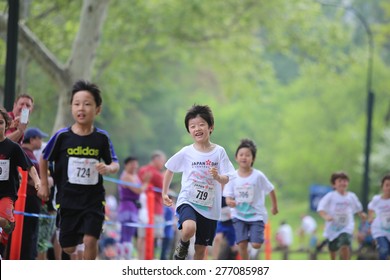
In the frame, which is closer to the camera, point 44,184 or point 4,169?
point 4,169

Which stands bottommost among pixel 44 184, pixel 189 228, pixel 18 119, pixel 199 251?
pixel 199 251

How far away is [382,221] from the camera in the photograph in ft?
48.3

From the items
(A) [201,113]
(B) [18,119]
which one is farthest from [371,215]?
(B) [18,119]

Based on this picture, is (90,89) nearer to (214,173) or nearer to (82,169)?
(82,169)

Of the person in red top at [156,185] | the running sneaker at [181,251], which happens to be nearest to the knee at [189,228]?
the running sneaker at [181,251]

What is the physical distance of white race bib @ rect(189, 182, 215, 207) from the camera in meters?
11.0

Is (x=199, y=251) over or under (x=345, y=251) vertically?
under

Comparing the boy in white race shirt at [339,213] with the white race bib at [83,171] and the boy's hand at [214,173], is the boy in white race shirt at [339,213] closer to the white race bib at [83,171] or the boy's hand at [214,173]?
the boy's hand at [214,173]

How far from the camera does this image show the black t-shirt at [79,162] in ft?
33.4

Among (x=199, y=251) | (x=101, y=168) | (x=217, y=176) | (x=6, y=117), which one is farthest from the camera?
(x=199, y=251)

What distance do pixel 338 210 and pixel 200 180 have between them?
4896 mm

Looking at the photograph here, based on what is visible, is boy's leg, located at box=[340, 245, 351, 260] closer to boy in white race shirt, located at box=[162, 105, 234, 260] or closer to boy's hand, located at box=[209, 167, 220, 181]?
boy in white race shirt, located at box=[162, 105, 234, 260]

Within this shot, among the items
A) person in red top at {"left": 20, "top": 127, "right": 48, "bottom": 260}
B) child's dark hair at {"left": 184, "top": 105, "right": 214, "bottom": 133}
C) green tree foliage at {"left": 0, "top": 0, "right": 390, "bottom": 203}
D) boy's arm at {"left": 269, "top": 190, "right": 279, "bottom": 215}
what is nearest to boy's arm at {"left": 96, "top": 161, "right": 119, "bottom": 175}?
child's dark hair at {"left": 184, "top": 105, "right": 214, "bottom": 133}
